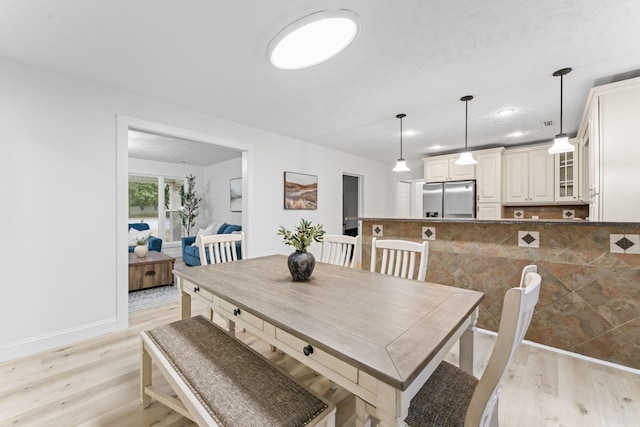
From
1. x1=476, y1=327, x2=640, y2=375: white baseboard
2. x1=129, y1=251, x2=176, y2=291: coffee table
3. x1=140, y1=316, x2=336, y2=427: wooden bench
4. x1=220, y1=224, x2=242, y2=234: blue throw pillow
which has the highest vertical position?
x1=220, y1=224, x2=242, y2=234: blue throw pillow

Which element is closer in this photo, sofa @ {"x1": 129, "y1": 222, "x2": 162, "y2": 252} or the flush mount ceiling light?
the flush mount ceiling light

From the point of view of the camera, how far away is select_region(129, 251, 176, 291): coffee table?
372 centimetres

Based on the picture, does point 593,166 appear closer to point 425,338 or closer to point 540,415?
point 540,415

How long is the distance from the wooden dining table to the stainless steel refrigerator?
154 inches

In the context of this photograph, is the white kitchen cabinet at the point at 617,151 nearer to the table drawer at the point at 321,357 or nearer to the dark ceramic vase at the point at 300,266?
the dark ceramic vase at the point at 300,266

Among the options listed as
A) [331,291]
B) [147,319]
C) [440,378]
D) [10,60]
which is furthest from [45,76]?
[440,378]

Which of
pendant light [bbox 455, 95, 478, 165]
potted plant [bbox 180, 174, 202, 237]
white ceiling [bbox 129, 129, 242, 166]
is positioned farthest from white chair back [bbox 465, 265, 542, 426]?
potted plant [bbox 180, 174, 202, 237]

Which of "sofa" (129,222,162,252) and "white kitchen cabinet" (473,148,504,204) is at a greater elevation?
"white kitchen cabinet" (473,148,504,204)

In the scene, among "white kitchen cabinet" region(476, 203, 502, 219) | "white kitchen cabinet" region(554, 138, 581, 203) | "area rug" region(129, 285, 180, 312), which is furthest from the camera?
"white kitchen cabinet" region(476, 203, 502, 219)

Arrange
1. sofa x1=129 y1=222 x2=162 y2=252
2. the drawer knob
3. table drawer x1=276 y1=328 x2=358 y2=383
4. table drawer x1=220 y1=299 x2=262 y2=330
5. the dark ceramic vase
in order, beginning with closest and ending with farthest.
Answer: table drawer x1=276 y1=328 x2=358 y2=383
the drawer knob
table drawer x1=220 y1=299 x2=262 y2=330
the dark ceramic vase
sofa x1=129 y1=222 x2=162 y2=252

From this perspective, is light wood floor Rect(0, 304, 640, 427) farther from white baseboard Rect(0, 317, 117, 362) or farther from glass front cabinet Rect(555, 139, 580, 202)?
glass front cabinet Rect(555, 139, 580, 202)

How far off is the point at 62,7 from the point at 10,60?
3.55 feet

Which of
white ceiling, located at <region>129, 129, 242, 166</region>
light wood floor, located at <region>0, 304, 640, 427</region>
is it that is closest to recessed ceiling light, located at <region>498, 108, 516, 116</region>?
light wood floor, located at <region>0, 304, 640, 427</region>

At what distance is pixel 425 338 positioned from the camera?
918 millimetres
